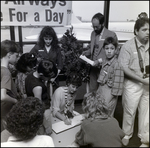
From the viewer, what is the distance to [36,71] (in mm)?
1771

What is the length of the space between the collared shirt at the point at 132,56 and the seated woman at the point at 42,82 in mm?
633

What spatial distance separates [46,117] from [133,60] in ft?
3.08

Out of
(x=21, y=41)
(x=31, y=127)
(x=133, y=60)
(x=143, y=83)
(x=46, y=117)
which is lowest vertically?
(x=46, y=117)

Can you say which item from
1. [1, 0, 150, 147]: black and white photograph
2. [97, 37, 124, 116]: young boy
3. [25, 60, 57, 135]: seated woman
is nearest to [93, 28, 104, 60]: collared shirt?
[1, 0, 150, 147]: black and white photograph

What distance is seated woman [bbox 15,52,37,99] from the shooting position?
5.65 ft

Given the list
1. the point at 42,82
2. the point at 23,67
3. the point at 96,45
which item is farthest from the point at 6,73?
the point at 96,45

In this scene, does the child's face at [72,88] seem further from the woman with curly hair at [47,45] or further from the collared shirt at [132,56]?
the collared shirt at [132,56]

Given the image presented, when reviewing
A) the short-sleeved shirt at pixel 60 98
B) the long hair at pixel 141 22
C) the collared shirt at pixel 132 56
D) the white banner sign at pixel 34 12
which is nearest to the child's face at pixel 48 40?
the white banner sign at pixel 34 12

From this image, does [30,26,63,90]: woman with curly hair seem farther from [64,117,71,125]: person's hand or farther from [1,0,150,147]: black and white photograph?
[64,117,71,125]: person's hand

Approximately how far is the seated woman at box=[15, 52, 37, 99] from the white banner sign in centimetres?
30

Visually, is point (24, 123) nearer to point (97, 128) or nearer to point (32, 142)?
point (32, 142)

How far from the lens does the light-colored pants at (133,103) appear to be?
5.00 ft

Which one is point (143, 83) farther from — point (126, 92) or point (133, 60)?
point (126, 92)

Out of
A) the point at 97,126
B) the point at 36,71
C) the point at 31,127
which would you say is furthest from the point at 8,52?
the point at 97,126
